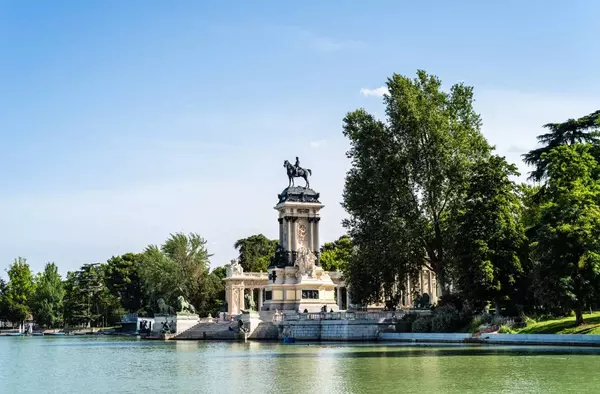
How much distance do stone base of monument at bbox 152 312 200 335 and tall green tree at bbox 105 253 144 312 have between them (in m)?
42.0

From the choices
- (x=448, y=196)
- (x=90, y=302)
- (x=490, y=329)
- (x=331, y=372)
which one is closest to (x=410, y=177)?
(x=448, y=196)

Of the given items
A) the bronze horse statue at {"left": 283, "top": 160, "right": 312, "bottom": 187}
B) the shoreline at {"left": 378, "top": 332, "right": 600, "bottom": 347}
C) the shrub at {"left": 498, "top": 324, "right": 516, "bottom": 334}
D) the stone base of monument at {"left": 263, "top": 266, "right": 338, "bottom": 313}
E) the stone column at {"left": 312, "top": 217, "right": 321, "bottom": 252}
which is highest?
the bronze horse statue at {"left": 283, "top": 160, "right": 312, "bottom": 187}

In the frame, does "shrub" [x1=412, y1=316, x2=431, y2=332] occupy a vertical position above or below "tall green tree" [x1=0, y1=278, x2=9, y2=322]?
below

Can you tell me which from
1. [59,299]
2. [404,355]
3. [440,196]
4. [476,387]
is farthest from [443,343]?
[59,299]

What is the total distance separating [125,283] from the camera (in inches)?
4190

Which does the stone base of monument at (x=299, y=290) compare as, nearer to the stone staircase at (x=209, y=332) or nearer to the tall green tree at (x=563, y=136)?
the stone staircase at (x=209, y=332)

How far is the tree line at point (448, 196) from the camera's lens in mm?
41438

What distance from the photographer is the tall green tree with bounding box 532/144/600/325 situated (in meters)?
34.5

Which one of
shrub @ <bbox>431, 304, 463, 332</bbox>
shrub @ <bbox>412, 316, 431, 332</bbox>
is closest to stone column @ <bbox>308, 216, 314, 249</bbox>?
shrub @ <bbox>412, 316, 431, 332</bbox>

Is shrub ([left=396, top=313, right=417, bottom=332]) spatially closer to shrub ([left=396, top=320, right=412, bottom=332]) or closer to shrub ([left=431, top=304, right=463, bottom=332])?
shrub ([left=396, top=320, right=412, bottom=332])

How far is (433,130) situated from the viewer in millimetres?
50719

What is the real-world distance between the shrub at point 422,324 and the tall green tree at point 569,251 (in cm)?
1002

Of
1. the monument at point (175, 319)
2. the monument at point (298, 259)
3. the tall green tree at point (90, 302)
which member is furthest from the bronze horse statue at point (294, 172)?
the tall green tree at point (90, 302)

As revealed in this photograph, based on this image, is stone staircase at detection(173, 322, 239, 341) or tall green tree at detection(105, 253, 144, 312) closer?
stone staircase at detection(173, 322, 239, 341)
